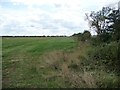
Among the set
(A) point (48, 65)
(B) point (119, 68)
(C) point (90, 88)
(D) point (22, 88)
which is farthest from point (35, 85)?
(A) point (48, 65)

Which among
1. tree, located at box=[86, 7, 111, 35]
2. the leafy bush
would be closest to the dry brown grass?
the leafy bush

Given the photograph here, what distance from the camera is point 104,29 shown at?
140 feet

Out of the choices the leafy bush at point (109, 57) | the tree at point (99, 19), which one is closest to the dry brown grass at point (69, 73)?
the leafy bush at point (109, 57)

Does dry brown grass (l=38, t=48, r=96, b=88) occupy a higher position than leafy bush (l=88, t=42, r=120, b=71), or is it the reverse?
leafy bush (l=88, t=42, r=120, b=71)

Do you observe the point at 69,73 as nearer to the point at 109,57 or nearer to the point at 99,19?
the point at 109,57

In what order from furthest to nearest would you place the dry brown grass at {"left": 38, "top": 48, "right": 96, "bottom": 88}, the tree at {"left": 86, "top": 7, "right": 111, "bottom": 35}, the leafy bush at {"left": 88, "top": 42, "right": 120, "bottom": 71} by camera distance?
the tree at {"left": 86, "top": 7, "right": 111, "bottom": 35} < the leafy bush at {"left": 88, "top": 42, "right": 120, "bottom": 71} < the dry brown grass at {"left": 38, "top": 48, "right": 96, "bottom": 88}

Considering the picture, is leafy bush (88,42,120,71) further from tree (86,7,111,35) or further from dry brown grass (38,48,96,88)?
tree (86,7,111,35)

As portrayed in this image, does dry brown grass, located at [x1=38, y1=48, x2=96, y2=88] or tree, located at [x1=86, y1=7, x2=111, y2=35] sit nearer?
dry brown grass, located at [x1=38, y1=48, x2=96, y2=88]

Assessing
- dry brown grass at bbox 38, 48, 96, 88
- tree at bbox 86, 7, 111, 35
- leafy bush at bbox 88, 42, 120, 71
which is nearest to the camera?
dry brown grass at bbox 38, 48, 96, 88

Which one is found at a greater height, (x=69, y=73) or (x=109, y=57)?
(x=109, y=57)

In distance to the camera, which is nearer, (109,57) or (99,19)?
(109,57)

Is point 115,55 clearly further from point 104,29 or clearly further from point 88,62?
point 104,29

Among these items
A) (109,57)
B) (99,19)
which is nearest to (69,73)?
(109,57)

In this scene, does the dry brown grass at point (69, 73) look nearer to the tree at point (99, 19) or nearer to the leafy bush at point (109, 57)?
the leafy bush at point (109, 57)
